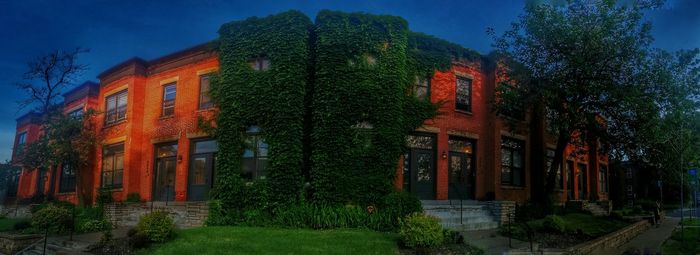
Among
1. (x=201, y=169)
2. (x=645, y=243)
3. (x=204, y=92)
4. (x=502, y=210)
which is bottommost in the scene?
(x=645, y=243)

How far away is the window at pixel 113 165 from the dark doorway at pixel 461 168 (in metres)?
15.1

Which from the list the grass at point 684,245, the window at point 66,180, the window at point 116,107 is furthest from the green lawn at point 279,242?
the window at point 66,180

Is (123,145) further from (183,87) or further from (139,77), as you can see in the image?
(183,87)

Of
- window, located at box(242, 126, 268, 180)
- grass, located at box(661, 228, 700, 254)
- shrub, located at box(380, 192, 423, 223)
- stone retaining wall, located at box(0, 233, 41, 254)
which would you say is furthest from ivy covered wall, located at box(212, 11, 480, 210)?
grass, located at box(661, 228, 700, 254)

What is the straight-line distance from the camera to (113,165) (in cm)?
2333

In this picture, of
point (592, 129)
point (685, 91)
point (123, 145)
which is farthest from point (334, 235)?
point (123, 145)

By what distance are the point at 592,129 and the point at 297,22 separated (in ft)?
38.7

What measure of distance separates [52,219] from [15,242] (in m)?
1.76

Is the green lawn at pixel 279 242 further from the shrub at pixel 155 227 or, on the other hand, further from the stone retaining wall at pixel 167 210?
the stone retaining wall at pixel 167 210

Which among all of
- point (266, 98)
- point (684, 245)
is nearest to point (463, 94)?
point (266, 98)

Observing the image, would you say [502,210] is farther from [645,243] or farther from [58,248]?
[58,248]

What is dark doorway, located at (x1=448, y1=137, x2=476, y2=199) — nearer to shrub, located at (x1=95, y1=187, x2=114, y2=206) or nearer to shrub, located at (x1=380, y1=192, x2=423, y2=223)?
shrub, located at (x1=380, y1=192, x2=423, y2=223)

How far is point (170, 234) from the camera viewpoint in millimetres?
12344

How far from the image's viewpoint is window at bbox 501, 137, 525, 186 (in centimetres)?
2132
